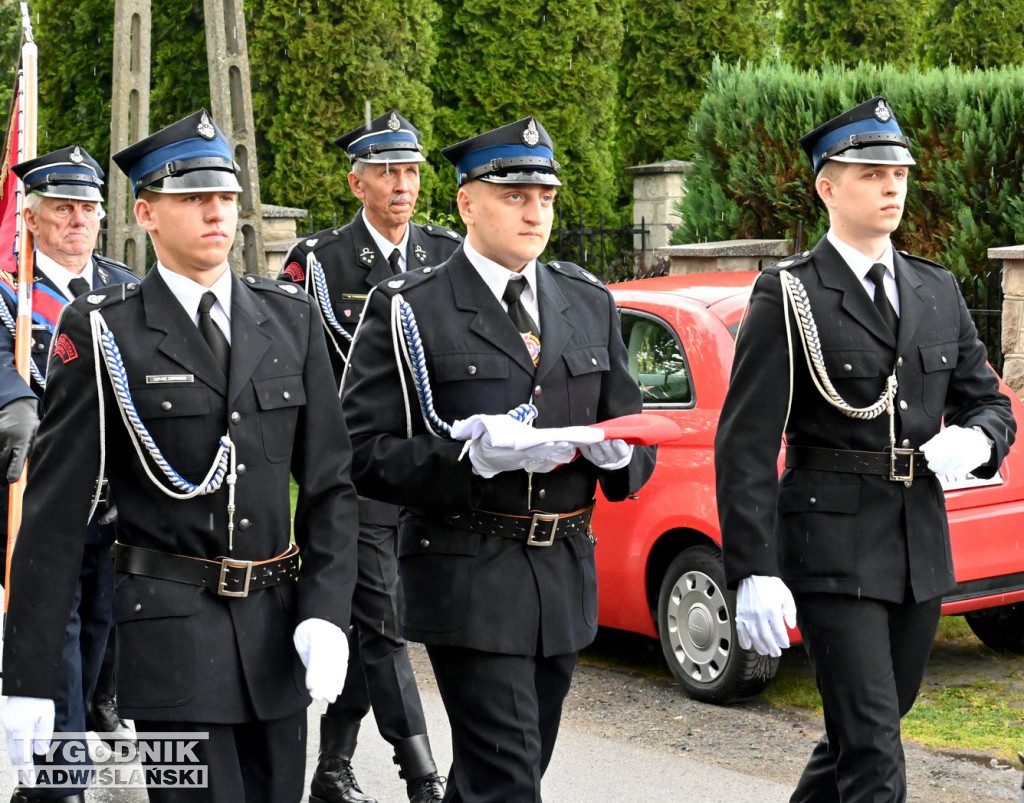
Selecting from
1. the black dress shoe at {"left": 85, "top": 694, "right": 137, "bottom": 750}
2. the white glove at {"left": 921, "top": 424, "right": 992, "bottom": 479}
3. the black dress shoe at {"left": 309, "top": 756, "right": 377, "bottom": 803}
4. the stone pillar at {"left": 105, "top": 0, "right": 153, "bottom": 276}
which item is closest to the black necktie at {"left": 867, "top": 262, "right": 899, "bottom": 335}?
the white glove at {"left": 921, "top": 424, "right": 992, "bottom": 479}

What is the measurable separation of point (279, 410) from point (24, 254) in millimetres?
2110

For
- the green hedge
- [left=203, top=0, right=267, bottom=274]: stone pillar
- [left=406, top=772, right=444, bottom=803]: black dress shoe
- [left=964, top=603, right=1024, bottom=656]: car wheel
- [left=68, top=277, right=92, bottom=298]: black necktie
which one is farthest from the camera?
[left=203, top=0, right=267, bottom=274]: stone pillar

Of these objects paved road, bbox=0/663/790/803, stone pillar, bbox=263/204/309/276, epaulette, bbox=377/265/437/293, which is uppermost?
stone pillar, bbox=263/204/309/276

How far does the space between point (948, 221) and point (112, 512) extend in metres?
6.31

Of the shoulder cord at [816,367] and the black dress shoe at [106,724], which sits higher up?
the shoulder cord at [816,367]

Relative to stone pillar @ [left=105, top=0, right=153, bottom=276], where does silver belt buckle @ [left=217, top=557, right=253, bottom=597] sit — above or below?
below

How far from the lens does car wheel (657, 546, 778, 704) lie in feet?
21.1

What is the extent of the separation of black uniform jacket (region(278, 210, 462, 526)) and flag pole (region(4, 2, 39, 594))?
3.26 ft

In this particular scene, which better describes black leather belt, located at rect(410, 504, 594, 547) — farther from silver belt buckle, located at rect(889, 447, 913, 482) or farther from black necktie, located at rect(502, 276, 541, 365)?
silver belt buckle, located at rect(889, 447, 913, 482)

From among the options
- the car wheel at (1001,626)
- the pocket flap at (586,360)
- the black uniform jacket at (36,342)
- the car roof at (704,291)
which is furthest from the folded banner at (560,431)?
the car wheel at (1001,626)

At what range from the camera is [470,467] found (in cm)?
401

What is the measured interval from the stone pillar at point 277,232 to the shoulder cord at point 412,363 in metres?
8.46

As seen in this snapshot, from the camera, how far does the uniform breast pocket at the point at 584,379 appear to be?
4.23 metres

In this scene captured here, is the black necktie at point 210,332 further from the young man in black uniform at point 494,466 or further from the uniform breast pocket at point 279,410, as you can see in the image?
the young man in black uniform at point 494,466
